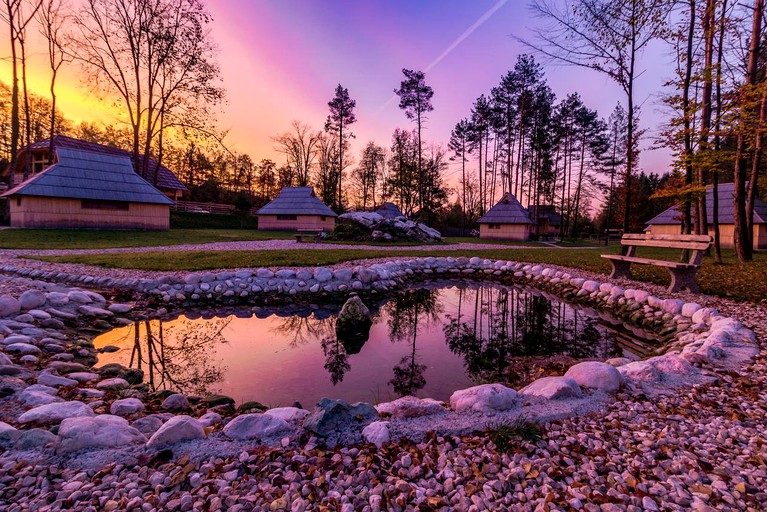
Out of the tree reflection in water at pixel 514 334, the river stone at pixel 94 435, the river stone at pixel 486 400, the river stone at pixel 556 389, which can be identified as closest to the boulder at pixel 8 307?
the river stone at pixel 94 435

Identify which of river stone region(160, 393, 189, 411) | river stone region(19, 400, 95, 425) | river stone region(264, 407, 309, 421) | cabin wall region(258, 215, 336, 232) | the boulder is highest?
cabin wall region(258, 215, 336, 232)

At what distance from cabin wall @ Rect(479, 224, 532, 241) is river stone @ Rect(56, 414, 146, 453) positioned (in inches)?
1193

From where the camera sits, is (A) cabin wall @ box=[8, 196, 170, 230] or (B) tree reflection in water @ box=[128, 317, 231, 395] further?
(A) cabin wall @ box=[8, 196, 170, 230]

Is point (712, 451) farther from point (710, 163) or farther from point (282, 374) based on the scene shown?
point (710, 163)

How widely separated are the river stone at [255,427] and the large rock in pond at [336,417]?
0.56 ft

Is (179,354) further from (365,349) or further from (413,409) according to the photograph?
(413,409)

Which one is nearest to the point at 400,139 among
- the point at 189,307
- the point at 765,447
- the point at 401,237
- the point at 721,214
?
the point at 401,237

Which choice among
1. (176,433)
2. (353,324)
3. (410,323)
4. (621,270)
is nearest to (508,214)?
(621,270)

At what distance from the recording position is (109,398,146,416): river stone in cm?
261

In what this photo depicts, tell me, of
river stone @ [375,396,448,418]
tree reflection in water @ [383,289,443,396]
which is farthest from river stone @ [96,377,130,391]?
tree reflection in water @ [383,289,443,396]

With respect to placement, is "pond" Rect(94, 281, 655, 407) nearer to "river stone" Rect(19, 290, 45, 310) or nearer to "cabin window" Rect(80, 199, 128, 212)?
"river stone" Rect(19, 290, 45, 310)

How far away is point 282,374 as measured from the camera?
13.8ft

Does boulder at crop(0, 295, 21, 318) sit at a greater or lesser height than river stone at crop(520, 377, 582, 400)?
greater

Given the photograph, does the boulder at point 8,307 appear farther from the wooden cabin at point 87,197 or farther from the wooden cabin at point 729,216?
the wooden cabin at point 729,216
